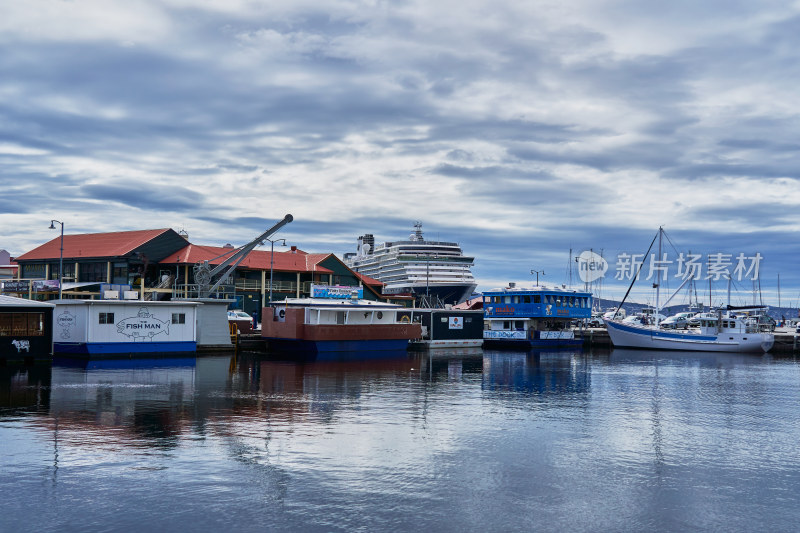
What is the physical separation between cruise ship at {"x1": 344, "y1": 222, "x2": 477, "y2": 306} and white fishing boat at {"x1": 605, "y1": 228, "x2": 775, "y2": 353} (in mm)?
46896

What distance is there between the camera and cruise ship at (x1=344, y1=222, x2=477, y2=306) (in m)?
130

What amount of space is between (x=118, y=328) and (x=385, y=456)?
117 feet

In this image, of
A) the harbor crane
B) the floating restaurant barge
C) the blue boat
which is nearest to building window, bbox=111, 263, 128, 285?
the harbor crane

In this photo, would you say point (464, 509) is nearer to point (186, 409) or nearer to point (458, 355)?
point (186, 409)

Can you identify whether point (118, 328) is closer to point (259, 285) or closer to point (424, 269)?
point (259, 285)

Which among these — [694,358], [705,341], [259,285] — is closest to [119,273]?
[259,285]

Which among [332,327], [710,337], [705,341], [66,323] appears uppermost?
[66,323]

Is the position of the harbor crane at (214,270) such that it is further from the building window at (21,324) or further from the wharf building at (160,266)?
the building window at (21,324)

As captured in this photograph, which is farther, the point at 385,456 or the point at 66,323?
the point at 66,323

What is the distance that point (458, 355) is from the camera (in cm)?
6334

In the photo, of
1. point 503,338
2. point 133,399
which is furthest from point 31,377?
point 503,338

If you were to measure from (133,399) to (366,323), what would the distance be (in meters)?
34.6

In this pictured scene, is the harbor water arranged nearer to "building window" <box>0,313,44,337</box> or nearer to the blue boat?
"building window" <box>0,313,44,337</box>

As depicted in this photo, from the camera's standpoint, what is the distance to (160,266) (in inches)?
3241
